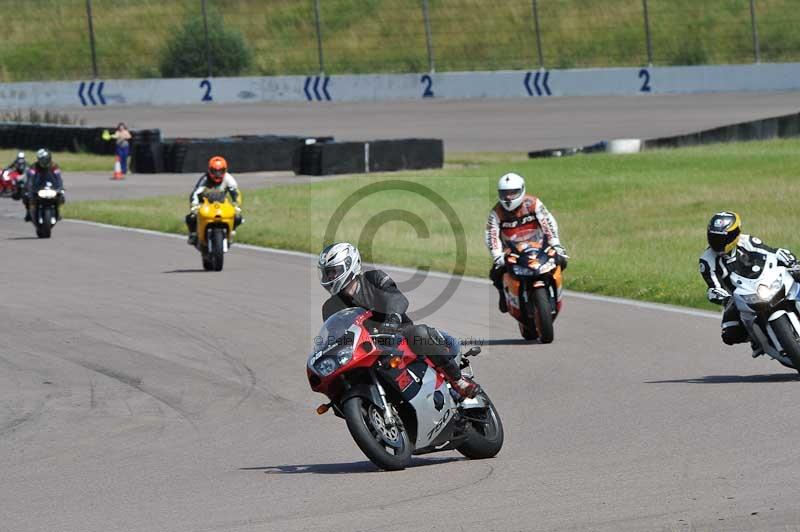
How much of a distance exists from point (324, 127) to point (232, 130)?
123 inches

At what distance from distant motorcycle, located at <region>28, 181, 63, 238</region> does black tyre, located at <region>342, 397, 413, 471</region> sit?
19372mm

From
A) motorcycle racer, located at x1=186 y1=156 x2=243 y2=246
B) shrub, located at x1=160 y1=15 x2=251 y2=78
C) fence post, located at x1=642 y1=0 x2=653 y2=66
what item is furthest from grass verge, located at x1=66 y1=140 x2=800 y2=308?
shrub, located at x1=160 y1=15 x2=251 y2=78

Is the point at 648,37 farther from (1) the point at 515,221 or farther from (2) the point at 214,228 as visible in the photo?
(1) the point at 515,221

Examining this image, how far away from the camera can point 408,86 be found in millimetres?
55750

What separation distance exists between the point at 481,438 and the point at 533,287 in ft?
18.7

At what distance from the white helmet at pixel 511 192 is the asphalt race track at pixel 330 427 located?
136cm

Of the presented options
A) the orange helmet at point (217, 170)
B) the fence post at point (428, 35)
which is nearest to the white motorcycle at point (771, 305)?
the orange helmet at point (217, 170)

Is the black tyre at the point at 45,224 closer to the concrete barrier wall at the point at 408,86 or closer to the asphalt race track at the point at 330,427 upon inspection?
the asphalt race track at the point at 330,427

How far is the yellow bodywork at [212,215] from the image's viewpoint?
845 inches

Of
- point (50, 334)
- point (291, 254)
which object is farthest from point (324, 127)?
point (50, 334)

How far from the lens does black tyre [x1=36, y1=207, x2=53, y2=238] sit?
2677 cm

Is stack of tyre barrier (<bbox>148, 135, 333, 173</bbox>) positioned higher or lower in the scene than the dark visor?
lower

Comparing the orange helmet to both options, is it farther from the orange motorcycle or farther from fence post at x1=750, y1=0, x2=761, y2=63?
fence post at x1=750, y1=0, x2=761, y2=63

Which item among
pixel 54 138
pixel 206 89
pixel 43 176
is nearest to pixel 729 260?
pixel 43 176
